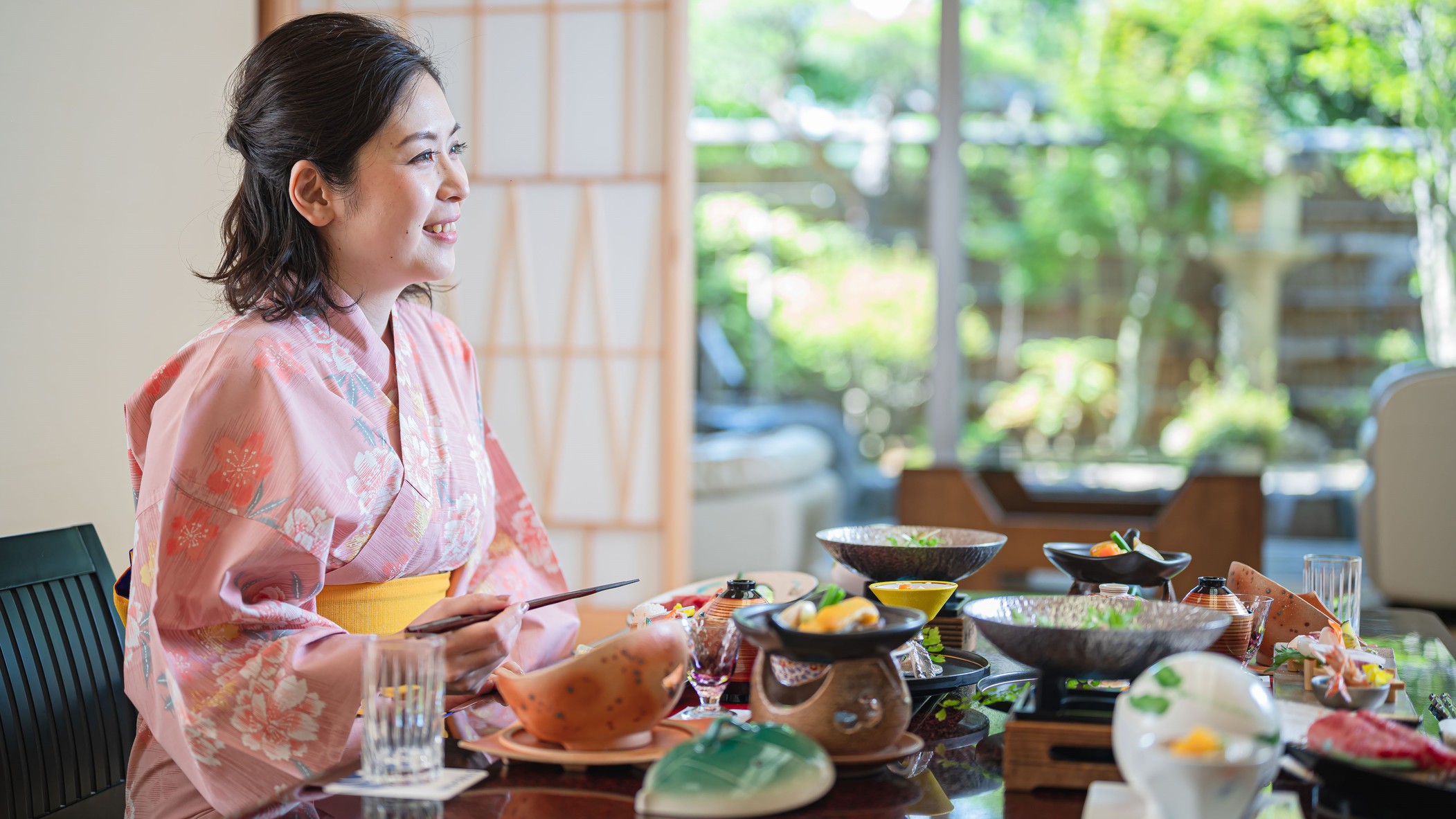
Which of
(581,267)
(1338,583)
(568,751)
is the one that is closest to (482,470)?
(568,751)

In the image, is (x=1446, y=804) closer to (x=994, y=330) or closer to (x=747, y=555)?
(x=747, y=555)

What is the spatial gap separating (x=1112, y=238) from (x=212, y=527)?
19.4 feet

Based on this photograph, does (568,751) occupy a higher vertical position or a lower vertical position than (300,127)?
lower

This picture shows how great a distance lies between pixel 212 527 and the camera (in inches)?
47.6

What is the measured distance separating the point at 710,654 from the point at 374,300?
2.18 feet

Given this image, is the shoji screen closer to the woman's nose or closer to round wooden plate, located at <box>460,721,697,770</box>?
the woman's nose

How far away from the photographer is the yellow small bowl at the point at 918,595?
1.20 metres

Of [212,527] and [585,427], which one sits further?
Result: [585,427]

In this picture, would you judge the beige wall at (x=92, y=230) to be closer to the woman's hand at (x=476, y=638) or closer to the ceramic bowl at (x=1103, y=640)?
the woman's hand at (x=476, y=638)

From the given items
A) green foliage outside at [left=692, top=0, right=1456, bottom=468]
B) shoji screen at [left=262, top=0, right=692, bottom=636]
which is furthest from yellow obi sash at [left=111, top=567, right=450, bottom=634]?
green foliage outside at [left=692, top=0, right=1456, bottom=468]

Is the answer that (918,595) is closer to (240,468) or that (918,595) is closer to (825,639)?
(825,639)

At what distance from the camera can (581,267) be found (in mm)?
3676

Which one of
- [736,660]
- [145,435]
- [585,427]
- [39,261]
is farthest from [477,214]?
[736,660]

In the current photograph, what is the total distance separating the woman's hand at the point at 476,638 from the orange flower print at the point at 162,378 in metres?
0.44
